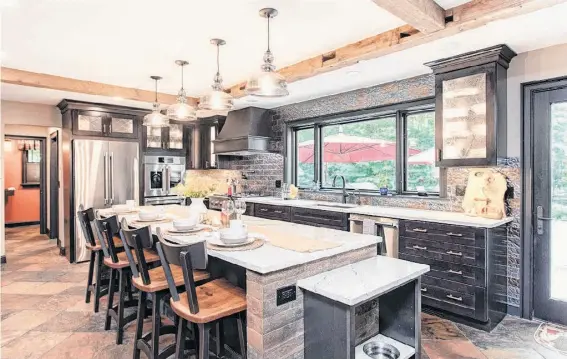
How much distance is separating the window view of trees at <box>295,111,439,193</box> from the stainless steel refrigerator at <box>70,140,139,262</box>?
276 cm

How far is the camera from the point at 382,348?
6.84 ft

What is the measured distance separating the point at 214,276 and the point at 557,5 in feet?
9.84

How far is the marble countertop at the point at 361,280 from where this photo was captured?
1.68 metres

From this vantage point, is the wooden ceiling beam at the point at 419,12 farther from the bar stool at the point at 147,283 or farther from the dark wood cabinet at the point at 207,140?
the dark wood cabinet at the point at 207,140

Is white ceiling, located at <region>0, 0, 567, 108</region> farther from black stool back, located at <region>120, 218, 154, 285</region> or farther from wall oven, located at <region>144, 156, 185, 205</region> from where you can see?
wall oven, located at <region>144, 156, 185, 205</region>

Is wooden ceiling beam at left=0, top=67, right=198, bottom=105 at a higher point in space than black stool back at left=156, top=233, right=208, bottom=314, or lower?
higher

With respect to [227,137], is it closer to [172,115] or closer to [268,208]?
[268,208]

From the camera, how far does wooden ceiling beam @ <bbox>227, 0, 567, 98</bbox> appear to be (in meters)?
2.24

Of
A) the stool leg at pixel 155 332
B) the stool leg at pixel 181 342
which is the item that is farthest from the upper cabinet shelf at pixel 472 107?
the stool leg at pixel 155 332

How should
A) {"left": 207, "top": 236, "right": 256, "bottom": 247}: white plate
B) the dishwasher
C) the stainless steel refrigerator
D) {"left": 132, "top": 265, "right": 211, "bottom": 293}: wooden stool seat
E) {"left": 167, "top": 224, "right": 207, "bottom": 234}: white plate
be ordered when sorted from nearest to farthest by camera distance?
{"left": 207, "top": 236, "right": 256, "bottom": 247}: white plate
{"left": 132, "top": 265, "right": 211, "bottom": 293}: wooden stool seat
{"left": 167, "top": 224, "right": 207, "bottom": 234}: white plate
the dishwasher
the stainless steel refrigerator

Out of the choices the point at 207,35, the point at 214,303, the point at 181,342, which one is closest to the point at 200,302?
the point at 214,303

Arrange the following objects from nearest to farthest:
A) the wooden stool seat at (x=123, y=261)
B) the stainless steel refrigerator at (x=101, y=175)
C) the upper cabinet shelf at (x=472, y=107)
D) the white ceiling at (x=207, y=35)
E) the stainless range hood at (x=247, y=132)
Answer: the white ceiling at (x=207, y=35) → the wooden stool seat at (x=123, y=261) → the upper cabinet shelf at (x=472, y=107) → the stainless steel refrigerator at (x=101, y=175) → the stainless range hood at (x=247, y=132)

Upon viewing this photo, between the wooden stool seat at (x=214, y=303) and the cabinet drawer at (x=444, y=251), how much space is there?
76.1 inches

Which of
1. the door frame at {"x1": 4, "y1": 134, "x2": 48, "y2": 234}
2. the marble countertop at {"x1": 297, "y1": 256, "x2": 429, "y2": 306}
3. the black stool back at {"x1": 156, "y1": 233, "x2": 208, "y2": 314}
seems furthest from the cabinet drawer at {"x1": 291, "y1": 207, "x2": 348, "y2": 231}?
Answer: the door frame at {"x1": 4, "y1": 134, "x2": 48, "y2": 234}
